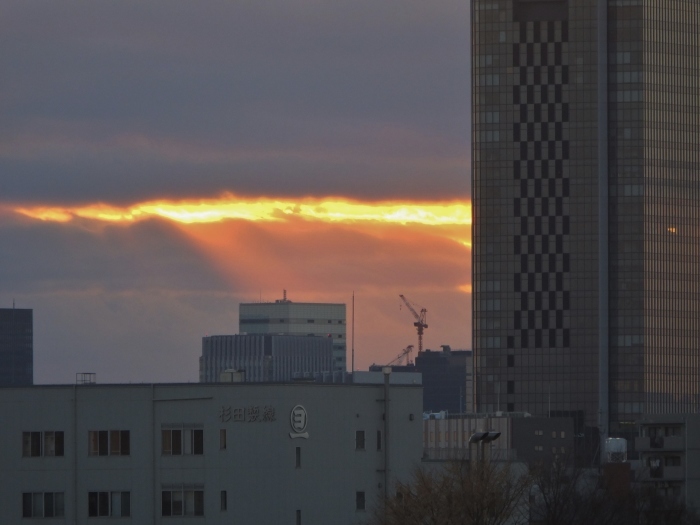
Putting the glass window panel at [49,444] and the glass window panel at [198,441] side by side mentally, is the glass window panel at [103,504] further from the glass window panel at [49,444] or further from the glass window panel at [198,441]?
the glass window panel at [198,441]

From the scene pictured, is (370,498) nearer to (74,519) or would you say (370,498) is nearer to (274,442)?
(274,442)

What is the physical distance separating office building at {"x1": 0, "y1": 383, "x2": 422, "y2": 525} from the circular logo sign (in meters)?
0.07

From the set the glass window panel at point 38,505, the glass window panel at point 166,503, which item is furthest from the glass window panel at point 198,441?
the glass window panel at point 38,505

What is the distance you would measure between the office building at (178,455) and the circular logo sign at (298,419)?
74 mm

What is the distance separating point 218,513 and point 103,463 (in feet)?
30.5

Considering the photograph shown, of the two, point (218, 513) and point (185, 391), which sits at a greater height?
point (185, 391)

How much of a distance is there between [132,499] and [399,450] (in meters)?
20.4

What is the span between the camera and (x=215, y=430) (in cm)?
14075

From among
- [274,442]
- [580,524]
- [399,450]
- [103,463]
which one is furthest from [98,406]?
[580,524]

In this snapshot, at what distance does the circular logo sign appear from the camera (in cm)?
14088

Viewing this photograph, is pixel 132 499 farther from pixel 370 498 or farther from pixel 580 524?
pixel 580 524

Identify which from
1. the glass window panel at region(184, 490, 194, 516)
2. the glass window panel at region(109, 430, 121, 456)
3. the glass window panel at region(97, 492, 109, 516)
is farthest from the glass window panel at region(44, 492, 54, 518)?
the glass window panel at region(184, 490, 194, 516)

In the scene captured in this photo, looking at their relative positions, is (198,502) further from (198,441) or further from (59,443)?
(59,443)

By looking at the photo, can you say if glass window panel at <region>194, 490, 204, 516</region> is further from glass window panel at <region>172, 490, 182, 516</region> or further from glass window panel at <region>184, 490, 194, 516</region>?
glass window panel at <region>172, 490, 182, 516</region>
